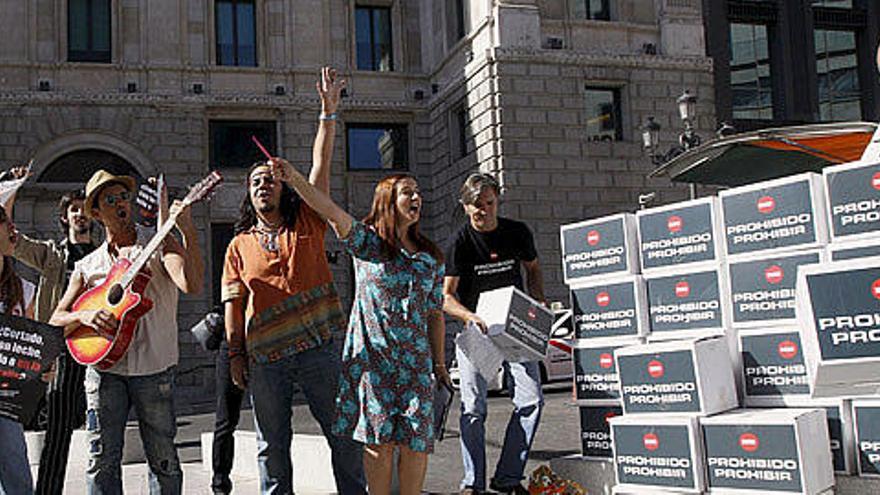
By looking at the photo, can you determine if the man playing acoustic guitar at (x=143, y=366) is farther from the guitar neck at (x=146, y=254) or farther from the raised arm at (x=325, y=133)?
the raised arm at (x=325, y=133)

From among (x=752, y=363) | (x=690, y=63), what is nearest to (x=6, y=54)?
(x=690, y=63)

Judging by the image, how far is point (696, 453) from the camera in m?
4.74

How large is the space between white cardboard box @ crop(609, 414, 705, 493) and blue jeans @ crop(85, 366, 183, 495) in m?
2.41

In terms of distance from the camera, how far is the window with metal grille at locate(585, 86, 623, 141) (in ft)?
76.5

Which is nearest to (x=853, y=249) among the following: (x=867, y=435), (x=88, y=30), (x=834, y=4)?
(x=867, y=435)

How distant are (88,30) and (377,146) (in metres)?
8.40

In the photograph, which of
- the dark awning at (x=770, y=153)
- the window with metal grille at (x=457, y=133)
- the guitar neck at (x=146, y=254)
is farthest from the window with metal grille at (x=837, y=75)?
the guitar neck at (x=146, y=254)

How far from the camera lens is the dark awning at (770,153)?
7.43 metres

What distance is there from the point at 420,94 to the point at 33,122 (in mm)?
10414

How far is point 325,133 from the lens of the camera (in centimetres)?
484

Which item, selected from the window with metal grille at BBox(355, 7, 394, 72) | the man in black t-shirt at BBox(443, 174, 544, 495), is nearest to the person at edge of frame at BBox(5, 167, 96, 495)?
the man in black t-shirt at BBox(443, 174, 544, 495)

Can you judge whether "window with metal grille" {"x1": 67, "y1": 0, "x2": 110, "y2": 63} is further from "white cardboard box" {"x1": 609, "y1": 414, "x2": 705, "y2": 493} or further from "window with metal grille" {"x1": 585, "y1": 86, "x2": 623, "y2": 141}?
"white cardboard box" {"x1": 609, "y1": 414, "x2": 705, "y2": 493}

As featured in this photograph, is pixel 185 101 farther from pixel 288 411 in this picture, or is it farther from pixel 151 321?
pixel 288 411

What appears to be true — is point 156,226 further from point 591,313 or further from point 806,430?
point 806,430
